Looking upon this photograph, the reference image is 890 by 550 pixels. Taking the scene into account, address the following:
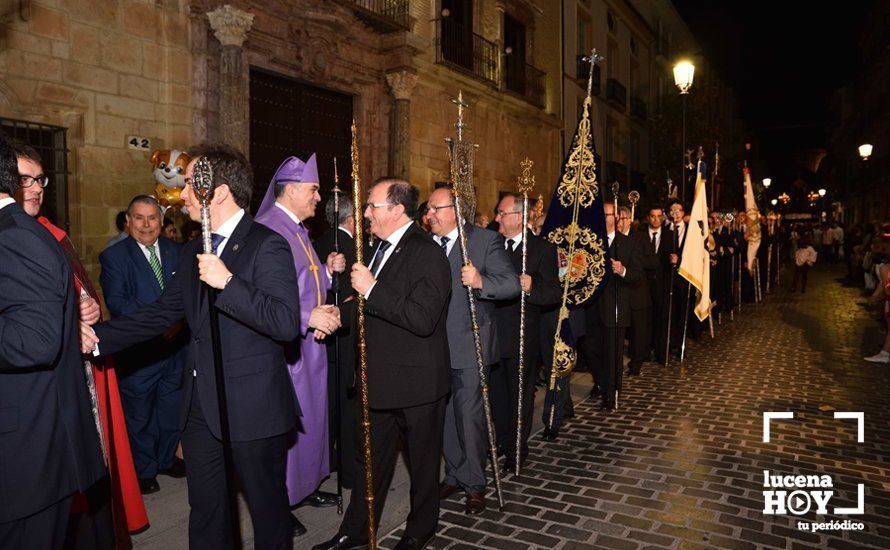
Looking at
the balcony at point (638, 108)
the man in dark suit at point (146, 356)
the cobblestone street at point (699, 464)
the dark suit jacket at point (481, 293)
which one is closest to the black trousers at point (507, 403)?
the cobblestone street at point (699, 464)

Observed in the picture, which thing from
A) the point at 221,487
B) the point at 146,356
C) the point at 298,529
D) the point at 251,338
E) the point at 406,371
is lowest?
the point at 298,529

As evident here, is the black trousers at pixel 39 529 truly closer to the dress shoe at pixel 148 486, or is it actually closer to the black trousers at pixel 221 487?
the black trousers at pixel 221 487

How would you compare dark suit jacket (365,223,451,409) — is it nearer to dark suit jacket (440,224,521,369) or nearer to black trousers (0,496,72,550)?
dark suit jacket (440,224,521,369)

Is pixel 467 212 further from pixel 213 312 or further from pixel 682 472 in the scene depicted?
pixel 682 472

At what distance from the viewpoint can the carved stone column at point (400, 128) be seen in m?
13.0

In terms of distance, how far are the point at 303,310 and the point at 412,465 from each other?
1.20m

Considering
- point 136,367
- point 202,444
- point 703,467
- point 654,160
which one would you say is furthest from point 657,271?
point 654,160

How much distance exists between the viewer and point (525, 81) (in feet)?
60.2

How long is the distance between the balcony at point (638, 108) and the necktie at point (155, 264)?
2726 cm

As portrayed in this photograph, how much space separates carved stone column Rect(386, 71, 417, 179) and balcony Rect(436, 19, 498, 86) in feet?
5.38

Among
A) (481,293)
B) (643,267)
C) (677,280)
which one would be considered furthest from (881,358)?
(481,293)

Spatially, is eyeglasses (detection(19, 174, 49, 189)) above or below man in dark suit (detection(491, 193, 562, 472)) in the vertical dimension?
above

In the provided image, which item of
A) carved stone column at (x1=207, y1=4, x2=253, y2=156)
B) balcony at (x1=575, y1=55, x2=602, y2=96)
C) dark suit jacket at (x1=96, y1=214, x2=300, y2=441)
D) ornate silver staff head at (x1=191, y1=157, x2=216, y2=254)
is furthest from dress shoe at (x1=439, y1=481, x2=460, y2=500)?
balcony at (x1=575, y1=55, x2=602, y2=96)

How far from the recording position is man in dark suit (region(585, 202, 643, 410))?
6891 mm
